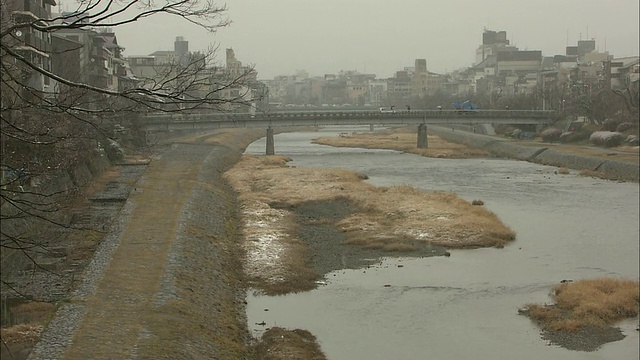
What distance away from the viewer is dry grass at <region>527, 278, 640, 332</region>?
11820 millimetres

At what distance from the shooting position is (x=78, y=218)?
19984 mm

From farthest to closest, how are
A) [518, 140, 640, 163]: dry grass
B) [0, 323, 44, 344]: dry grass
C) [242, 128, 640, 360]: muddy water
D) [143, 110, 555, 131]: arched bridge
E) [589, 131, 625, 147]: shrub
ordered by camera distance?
1. [143, 110, 555, 131]: arched bridge
2. [589, 131, 625, 147]: shrub
3. [518, 140, 640, 163]: dry grass
4. [242, 128, 640, 360]: muddy water
5. [0, 323, 44, 344]: dry grass

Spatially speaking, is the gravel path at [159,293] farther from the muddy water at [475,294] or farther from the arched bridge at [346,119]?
the arched bridge at [346,119]

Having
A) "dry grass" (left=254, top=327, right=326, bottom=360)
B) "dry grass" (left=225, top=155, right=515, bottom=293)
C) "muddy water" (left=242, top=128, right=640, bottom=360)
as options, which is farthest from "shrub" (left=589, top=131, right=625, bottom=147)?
"dry grass" (left=254, top=327, right=326, bottom=360)

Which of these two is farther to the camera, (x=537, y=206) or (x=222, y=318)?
(x=537, y=206)

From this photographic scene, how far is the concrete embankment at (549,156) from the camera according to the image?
33.1m

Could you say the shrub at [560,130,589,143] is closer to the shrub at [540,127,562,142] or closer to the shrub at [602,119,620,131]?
the shrub at [540,127,562,142]

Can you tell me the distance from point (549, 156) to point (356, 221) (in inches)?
940

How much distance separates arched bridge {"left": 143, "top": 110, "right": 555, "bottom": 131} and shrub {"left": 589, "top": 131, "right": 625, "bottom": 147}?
32.4ft

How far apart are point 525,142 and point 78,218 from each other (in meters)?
36.2

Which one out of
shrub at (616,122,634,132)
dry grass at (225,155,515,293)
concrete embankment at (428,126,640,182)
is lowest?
dry grass at (225,155,515,293)

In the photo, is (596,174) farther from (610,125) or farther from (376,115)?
(376,115)

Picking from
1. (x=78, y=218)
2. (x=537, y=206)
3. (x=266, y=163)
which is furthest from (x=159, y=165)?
(x=537, y=206)

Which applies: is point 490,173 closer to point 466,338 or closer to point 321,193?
point 321,193
